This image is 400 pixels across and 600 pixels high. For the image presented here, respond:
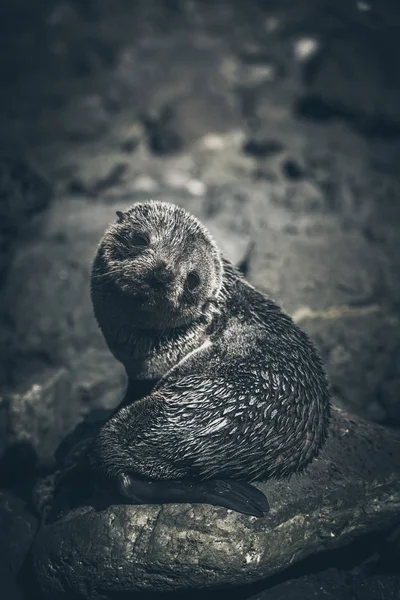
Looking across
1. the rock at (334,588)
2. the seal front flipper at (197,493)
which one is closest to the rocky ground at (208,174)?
the rock at (334,588)

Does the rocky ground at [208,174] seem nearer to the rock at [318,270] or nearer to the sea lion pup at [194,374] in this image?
the rock at [318,270]

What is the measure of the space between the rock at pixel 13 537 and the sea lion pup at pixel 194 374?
1.62 metres

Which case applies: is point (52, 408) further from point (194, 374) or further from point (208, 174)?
point (208, 174)

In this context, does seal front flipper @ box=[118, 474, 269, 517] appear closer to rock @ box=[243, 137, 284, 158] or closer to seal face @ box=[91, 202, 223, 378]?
seal face @ box=[91, 202, 223, 378]

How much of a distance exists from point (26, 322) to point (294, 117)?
282 inches

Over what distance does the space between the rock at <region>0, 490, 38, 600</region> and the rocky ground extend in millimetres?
22

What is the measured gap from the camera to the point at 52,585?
17.1ft

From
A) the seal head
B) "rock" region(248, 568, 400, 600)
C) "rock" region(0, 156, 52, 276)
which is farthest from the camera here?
"rock" region(0, 156, 52, 276)

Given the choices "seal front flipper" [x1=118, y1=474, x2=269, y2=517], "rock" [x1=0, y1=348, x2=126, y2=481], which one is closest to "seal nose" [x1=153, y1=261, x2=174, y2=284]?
"seal front flipper" [x1=118, y1=474, x2=269, y2=517]

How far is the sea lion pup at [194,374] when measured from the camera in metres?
5.00

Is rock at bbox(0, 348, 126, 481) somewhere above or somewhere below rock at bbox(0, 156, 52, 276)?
below

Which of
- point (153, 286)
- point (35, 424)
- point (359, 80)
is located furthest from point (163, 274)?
point (359, 80)

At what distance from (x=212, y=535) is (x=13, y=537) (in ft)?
7.98

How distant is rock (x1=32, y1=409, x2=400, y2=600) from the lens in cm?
484
